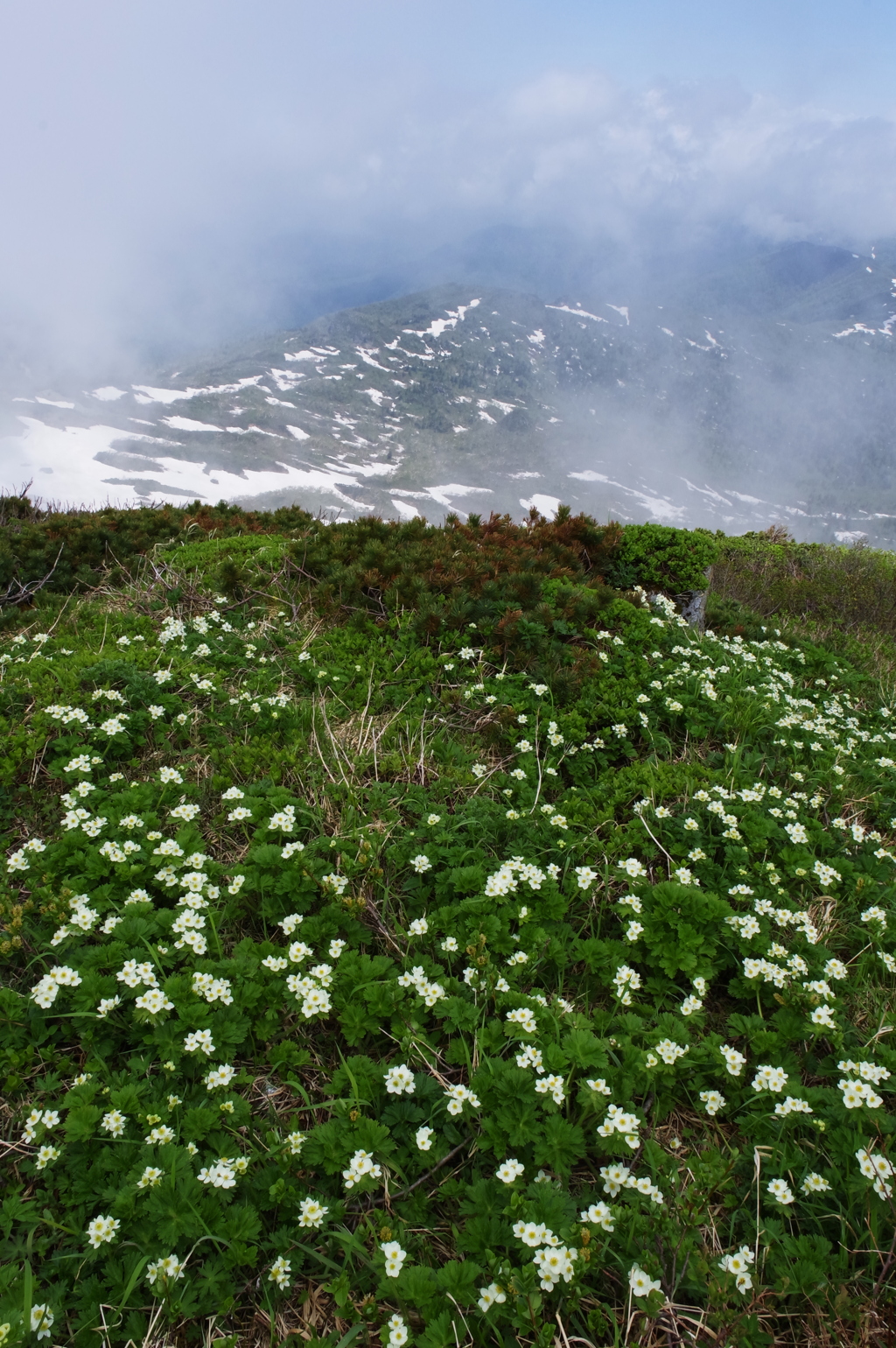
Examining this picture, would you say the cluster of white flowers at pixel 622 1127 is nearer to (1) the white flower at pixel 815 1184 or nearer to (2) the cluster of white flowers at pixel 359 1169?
(1) the white flower at pixel 815 1184

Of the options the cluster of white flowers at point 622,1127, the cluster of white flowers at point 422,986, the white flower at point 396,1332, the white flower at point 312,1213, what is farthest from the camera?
the cluster of white flowers at point 422,986

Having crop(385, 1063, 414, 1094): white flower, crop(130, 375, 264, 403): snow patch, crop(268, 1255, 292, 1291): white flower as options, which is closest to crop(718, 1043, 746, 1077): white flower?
crop(385, 1063, 414, 1094): white flower

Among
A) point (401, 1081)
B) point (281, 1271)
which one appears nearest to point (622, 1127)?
point (401, 1081)

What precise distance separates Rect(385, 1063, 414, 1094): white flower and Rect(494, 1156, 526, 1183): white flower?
18.7 inches

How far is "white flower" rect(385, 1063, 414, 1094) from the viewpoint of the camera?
268 centimetres

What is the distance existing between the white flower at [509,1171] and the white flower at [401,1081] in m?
0.47

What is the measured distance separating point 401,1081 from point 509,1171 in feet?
1.82

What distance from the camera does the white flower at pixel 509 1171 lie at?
2.38 m

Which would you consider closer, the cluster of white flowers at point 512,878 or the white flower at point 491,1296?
the white flower at point 491,1296

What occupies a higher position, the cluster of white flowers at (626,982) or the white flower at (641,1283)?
the cluster of white flowers at (626,982)

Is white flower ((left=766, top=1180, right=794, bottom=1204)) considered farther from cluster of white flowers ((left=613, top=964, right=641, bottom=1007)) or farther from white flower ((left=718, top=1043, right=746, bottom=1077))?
cluster of white flowers ((left=613, top=964, right=641, bottom=1007))

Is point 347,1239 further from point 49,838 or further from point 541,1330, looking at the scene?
point 49,838

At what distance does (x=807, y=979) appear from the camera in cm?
342

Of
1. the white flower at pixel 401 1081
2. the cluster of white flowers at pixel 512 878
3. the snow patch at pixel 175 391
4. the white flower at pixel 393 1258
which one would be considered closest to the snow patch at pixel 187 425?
the snow patch at pixel 175 391
